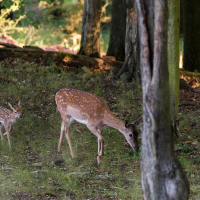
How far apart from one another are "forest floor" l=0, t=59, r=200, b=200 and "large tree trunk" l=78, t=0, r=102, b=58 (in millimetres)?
1181

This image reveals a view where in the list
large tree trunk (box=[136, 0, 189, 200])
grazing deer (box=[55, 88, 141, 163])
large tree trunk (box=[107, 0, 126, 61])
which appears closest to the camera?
large tree trunk (box=[136, 0, 189, 200])

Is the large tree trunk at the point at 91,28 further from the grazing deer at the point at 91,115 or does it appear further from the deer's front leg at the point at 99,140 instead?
the deer's front leg at the point at 99,140

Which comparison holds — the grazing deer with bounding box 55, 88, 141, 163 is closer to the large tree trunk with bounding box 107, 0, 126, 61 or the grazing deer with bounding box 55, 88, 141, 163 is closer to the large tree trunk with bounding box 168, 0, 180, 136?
the large tree trunk with bounding box 168, 0, 180, 136

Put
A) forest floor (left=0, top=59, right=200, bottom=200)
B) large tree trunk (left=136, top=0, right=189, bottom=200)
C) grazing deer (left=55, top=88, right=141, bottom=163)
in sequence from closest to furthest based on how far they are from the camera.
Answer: large tree trunk (left=136, top=0, right=189, bottom=200), forest floor (left=0, top=59, right=200, bottom=200), grazing deer (left=55, top=88, right=141, bottom=163)

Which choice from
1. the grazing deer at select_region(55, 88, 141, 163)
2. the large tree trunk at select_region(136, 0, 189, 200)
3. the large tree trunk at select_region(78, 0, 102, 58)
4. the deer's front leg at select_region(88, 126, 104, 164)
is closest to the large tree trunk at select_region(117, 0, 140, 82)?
the large tree trunk at select_region(78, 0, 102, 58)

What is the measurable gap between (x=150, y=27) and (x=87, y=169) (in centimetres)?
329

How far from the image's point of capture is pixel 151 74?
4184 mm

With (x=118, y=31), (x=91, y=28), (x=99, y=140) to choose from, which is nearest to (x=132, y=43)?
(x=91, y=28)

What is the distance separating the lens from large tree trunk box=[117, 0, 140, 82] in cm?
1021

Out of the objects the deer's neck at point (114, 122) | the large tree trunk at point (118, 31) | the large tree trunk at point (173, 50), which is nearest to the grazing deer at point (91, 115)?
the deer's neck at point (114, 122)

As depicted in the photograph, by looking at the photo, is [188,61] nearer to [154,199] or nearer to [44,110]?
[44,110]

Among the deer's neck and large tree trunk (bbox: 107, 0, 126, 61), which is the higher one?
large tree trunk (bbox: 107, 0, 126, 61)

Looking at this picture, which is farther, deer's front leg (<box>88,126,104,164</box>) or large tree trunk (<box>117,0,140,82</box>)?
large tree trunk (<box>117,0,140,82</box>)

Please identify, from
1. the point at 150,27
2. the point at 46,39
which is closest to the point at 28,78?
the point at 150,27
